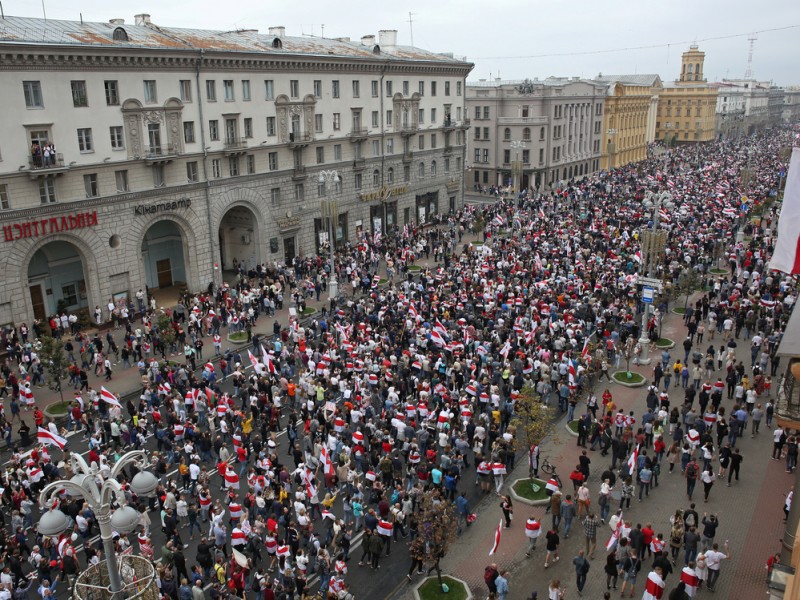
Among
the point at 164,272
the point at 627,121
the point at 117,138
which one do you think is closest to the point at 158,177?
the point at 117,138

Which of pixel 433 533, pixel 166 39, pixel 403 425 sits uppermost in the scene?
pixel 166 39

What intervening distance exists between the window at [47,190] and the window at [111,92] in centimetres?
582

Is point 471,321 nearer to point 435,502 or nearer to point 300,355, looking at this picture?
point 300,355

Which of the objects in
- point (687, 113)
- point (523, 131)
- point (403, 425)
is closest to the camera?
point (403, 425)

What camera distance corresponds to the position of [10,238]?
35219 mm

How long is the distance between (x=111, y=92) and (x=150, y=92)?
8.52ft

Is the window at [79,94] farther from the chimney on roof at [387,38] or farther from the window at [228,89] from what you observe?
the chimney on roof at [387,38]

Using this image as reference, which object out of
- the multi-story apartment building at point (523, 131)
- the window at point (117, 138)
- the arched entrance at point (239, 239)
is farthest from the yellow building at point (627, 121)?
the window at point (117, 138)

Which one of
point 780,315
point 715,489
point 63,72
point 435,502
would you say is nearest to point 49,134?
point 63,72

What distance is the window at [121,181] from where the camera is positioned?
40.1 m

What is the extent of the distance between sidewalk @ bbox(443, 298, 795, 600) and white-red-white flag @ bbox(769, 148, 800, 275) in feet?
29.8

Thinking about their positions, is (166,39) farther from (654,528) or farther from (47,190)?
(654,528)

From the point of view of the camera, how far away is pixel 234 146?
46.6m

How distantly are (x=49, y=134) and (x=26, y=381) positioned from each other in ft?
47.8
